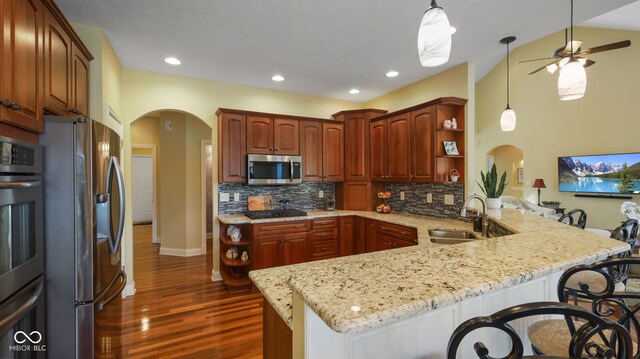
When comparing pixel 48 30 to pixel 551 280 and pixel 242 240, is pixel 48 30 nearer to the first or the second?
pixel 242 240

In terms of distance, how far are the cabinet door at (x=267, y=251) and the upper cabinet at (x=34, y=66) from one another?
218cm

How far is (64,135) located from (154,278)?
2935mm

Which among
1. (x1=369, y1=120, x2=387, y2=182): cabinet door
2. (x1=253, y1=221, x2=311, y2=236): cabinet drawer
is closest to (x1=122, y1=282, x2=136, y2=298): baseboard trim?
(x1=253, y1=221, x2=311, y2=236): cabinet drawer

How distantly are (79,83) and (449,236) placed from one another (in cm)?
362

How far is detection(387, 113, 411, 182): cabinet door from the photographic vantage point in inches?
146

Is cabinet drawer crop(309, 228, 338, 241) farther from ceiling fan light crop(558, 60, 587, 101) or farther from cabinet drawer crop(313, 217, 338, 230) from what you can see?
ceiling fan light crop(558, 60, 587, 101)

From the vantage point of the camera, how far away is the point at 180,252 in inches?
197

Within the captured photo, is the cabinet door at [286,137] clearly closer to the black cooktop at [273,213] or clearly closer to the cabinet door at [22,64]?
the black cooktop at [273,213]

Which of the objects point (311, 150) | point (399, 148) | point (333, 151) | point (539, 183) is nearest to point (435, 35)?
point (399, 148)

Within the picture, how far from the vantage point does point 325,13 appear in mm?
2232

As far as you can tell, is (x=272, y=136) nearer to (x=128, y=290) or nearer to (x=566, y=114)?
(x=128, y=290)

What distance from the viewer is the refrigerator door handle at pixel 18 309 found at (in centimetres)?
111

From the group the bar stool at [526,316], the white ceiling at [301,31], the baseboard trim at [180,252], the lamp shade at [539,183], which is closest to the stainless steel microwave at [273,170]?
the white ceiling at [301,31]

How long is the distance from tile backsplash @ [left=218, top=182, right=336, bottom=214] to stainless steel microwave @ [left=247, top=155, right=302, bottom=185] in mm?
354
